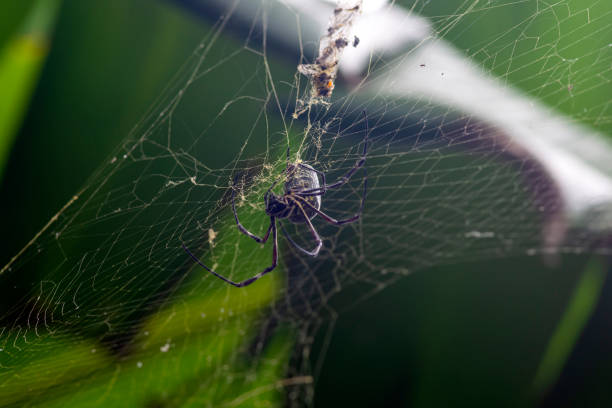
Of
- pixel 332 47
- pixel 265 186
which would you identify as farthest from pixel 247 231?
pixel 332 47

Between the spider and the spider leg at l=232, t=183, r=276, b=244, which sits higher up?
the spider

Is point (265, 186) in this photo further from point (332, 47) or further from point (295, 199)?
point (332, 47)

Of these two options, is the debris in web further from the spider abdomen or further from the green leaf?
the green leaf

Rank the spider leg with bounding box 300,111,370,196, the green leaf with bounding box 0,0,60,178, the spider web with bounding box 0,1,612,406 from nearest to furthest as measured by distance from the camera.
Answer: the green leaf with bounding box 0,0,60,178
the spider web with bounding box 0,1,612,406
the spider leg with bounding box 300,111,370,196

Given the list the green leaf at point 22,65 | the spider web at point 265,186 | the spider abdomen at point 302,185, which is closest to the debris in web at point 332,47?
the spider web at point 265,186

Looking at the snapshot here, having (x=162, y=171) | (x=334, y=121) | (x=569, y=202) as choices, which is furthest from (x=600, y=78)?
(x=162, y=171)

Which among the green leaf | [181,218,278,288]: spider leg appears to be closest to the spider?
[181,218,278,288]: spider leg
